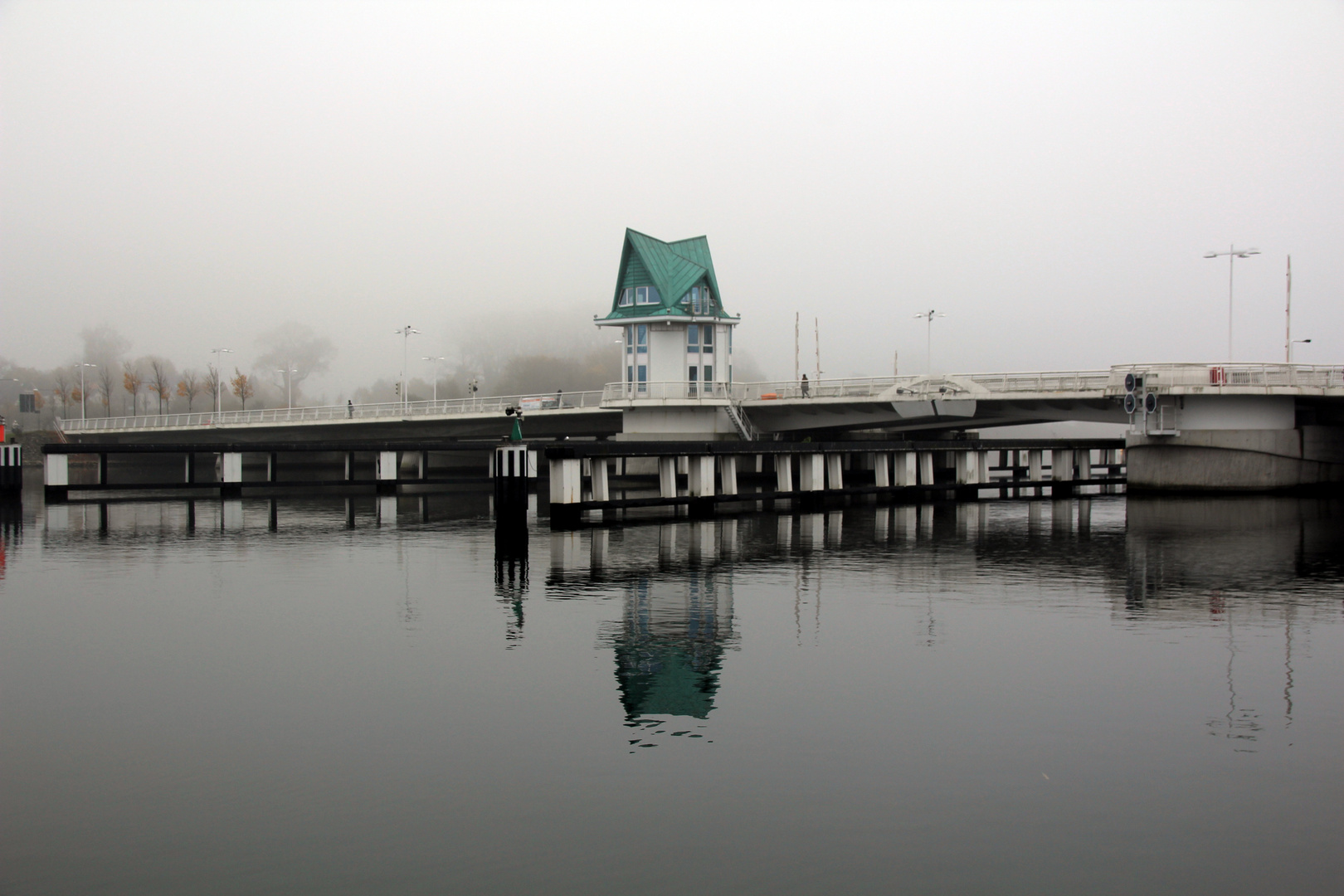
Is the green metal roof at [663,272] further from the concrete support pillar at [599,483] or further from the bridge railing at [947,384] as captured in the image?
the concrete support pillar at [599,483]

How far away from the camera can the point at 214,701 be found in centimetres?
1413

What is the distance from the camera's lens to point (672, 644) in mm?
17672

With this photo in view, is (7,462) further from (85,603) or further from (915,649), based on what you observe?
(915,649)

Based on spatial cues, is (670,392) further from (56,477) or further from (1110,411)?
(56,477)

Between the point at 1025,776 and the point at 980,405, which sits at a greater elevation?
the point at 980,405

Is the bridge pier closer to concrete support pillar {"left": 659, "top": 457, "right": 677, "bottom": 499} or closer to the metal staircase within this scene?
concrete support pillar {"left": 659, "top": 457, "right": 677, "bottom": 499}

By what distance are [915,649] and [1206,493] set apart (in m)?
42.2

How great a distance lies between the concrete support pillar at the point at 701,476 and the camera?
45.0 m

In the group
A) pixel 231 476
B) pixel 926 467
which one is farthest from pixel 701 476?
pixel 231 476

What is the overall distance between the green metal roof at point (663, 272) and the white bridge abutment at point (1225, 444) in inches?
1168

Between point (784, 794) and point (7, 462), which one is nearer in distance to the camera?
point (784, 794)

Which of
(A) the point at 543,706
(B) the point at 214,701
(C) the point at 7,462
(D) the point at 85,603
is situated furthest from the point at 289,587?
(C) the point at 7,462

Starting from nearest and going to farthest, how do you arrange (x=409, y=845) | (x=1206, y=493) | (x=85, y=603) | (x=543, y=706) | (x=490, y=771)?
(x=409, y=845), (x=490, y=771), (x=543, y=706), (x=85, y=603), (x=1206, y=493)

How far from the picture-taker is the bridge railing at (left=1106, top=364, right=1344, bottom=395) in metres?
51.8
